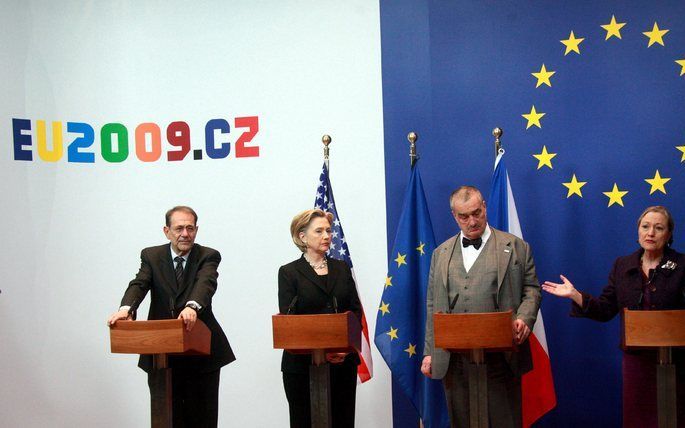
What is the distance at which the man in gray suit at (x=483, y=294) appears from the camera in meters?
4.04

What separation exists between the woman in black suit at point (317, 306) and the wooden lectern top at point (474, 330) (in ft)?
2.19

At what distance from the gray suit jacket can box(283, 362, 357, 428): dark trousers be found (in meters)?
0.46

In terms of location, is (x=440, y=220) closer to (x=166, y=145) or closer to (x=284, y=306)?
(x=284, y=306)

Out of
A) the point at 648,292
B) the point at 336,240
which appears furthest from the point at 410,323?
the point at 648,292

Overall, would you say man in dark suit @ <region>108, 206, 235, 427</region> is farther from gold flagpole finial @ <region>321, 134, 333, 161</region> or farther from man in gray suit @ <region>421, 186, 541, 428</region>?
gold flagpole finial @ <region>321, 134, 333, 161</region>

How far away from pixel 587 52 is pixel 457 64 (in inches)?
32.9

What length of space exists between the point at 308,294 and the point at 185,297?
2.06 ft

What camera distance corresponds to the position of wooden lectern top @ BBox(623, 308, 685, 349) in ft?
12.0

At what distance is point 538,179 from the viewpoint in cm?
531

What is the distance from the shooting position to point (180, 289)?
423cm

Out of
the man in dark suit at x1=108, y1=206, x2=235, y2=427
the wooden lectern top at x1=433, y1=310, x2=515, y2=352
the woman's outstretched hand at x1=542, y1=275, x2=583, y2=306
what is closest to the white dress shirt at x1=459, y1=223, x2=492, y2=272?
the woman's outstretched hand at x1=542, y1=275, x2=583, y2=306

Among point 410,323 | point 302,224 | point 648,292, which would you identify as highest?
point 302,224

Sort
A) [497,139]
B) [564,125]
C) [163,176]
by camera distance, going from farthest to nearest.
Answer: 1. [163,176]
2. [564,125]
3. [497,139]

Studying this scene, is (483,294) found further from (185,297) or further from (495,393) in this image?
(185,297)
